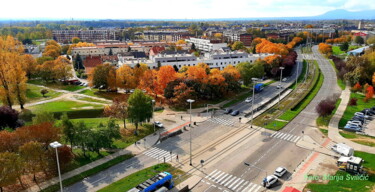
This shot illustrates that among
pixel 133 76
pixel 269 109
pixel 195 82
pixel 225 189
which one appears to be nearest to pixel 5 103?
pixel 133 76

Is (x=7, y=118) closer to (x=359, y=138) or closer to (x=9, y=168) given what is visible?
(x=9, y=168)

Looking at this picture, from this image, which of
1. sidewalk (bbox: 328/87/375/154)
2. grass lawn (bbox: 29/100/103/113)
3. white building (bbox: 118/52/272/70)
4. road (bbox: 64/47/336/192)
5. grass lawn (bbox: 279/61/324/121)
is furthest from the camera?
white building (bbox: 118/52/272/70)

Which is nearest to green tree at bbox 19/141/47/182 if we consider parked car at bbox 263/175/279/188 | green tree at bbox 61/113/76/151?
green tree at bbox 61/113/76/151

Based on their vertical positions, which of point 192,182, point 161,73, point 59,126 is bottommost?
point 192,182

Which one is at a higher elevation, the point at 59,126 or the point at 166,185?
the point at 59,126

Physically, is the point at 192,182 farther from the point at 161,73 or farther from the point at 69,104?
the point at 69,104

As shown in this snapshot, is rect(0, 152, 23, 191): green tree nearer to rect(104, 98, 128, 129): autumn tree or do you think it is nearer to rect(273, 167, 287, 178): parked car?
rect(104, 98, 128, 129): autumn tree
